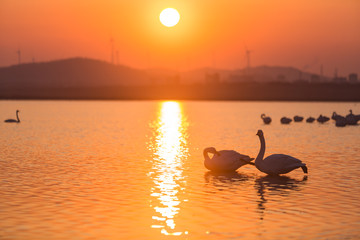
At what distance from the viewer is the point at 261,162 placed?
72.7ft

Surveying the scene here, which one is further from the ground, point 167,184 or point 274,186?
point 167,184

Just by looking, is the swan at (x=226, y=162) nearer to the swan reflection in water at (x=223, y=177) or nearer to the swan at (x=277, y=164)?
the swan reflection in water at (x=223, y=177)

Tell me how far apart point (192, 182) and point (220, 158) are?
2.69m

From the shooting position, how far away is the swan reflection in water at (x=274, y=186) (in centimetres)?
1789

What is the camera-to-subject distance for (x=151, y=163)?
26.4 m

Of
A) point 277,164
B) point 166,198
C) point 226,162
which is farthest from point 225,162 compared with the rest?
point 166,198

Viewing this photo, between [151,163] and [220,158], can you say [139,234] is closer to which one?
[220,158]

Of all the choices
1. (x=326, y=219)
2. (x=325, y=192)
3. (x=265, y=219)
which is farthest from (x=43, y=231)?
(x=325, y=192)

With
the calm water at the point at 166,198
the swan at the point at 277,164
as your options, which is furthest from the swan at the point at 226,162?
the swan at the point at 277,164

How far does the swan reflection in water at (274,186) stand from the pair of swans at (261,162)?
39 cm

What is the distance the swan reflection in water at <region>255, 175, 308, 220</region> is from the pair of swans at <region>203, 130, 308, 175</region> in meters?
0.39

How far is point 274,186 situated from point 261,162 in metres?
2.09

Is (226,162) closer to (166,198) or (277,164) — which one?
(277,164)

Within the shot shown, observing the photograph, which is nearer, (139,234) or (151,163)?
(139,234)
